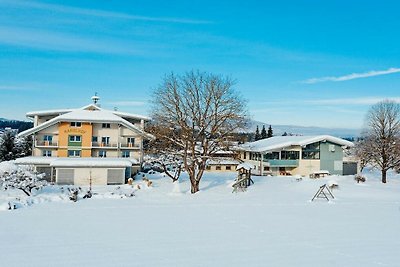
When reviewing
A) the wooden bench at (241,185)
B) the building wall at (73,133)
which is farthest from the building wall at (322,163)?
the building wall at (73,133)

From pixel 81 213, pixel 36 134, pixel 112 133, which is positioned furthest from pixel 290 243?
pixel 36 134

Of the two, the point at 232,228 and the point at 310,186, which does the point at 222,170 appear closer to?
the point at 310,186

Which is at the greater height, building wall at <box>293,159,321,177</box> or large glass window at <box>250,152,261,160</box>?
large glass window at <box>250,152,261,160</box>

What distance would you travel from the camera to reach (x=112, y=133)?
1522 inches

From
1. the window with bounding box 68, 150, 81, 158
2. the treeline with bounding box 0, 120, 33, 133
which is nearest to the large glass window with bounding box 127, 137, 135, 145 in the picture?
the window with bounding box 68, 150, 81, 158

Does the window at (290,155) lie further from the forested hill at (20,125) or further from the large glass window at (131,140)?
the forested hill at (20,125)

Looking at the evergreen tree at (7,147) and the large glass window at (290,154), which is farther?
the evergreen tree at (7,147)

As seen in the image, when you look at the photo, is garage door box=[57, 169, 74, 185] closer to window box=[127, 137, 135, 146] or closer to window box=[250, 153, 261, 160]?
window box=[127, 137, 135, 146]

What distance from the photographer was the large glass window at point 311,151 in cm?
4354

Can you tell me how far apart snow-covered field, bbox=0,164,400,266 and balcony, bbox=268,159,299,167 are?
2166 centimetres

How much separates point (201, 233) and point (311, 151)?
34520 millimetres

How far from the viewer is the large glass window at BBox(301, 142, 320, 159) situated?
43.5 meters

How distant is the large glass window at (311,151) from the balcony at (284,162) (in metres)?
1.21

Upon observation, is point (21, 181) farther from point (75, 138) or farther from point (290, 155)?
point (290, 155)
